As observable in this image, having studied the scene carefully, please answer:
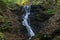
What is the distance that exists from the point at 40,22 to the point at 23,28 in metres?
1.86

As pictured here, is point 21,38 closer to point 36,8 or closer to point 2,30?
point 2,30

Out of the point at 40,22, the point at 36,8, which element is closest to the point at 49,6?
the point at 36,8

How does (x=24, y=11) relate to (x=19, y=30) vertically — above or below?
above

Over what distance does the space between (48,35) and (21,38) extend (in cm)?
432

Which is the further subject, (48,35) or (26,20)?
(26,20)

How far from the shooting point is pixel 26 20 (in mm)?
18453

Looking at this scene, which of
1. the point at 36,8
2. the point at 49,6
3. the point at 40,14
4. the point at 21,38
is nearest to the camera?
the point at 21,38

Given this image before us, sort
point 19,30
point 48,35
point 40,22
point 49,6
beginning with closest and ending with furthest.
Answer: point 48,35, point 19,30, point 40,22, point 49,6

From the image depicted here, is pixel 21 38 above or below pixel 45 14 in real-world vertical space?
below

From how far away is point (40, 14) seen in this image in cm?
1772

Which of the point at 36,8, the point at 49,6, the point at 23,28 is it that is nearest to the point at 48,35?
the point at 23,28

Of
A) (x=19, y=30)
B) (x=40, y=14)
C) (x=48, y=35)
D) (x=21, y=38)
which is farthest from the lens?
(x=40, y=14)

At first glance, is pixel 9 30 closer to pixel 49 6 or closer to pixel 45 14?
pixel 45 14

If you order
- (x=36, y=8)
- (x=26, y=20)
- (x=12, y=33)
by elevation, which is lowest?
(x=12, y=33)
